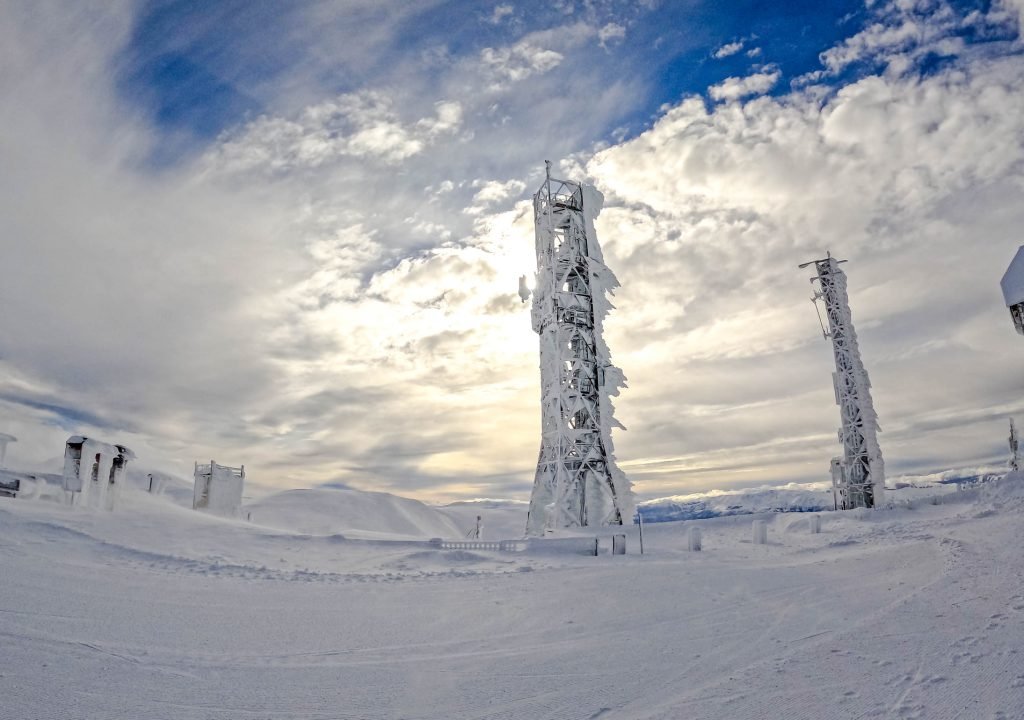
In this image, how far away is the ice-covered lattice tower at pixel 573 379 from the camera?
30.4 meters

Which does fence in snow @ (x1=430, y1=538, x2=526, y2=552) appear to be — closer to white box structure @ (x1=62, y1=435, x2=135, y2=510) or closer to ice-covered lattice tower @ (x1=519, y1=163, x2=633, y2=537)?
ice-covered lattice tower @ (x1=519, y1=163, x2=633, y2=537)

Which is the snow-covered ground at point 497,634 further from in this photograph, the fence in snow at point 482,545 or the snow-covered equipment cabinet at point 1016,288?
the snow-covered equipment cabinet at point 1016,288

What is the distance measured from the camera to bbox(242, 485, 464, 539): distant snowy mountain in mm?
44719

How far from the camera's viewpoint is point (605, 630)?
9906 mm

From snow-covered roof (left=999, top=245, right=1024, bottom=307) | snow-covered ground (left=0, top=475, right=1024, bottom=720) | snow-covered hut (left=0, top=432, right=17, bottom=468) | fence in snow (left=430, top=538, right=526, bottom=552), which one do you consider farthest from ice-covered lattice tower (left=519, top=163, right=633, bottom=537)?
snow-covered hut (left=0, top=432, right=17, bottom=468)

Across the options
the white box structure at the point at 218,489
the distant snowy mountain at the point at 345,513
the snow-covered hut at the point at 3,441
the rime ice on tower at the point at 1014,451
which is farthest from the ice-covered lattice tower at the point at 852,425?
the snow-covered hut at the point at 3,441

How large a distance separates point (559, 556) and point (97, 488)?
1803cm

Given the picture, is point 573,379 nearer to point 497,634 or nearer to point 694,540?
point 694,540

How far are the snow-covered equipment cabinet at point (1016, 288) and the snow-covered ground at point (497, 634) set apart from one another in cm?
770

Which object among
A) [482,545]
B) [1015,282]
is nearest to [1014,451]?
[1015,282]

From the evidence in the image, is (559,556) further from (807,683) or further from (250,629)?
(807,683)

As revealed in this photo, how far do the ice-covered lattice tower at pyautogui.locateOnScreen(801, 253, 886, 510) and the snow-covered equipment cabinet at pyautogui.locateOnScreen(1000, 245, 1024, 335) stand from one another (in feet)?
67.1

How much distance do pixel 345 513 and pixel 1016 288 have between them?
41.7 metres

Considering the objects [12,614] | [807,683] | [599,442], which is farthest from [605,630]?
[599,442]
